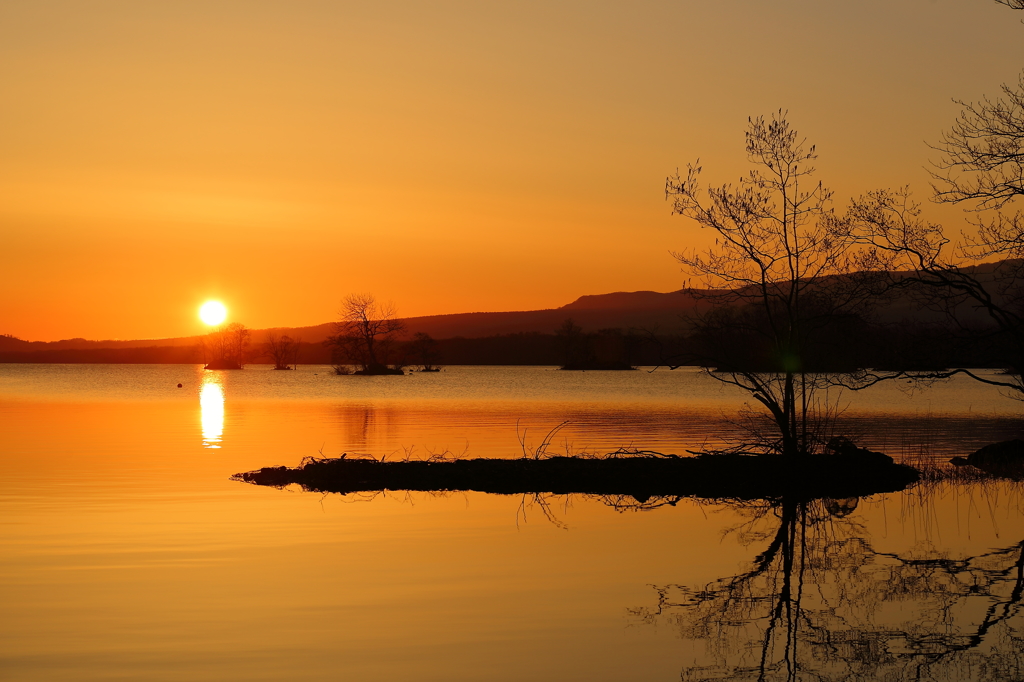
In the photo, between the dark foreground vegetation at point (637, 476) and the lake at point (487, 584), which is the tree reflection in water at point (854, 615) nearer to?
the lake at point (487, 584)

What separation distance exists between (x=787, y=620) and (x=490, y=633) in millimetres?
3663

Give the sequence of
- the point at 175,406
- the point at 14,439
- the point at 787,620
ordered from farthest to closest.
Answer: the point at 175,406, the point at 14,439, the point at 787,620

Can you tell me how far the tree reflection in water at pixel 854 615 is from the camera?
31.9 feet

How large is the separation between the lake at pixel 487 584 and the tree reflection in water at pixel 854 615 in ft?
0.13

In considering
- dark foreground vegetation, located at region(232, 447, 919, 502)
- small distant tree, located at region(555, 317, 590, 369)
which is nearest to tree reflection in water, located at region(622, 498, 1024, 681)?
dark foreground vegetation, located at region(232, 447, 919, 502)

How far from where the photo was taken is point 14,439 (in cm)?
3684

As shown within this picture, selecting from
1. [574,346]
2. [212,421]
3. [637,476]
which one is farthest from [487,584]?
[574,346]

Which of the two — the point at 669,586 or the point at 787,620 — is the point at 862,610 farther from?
the point at 669,586

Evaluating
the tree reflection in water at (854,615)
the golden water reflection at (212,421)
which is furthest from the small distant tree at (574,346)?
the tree reflection in water at (854,615)

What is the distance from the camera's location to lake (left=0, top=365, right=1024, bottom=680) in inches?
388

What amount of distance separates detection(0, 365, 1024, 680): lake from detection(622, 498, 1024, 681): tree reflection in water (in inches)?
1.6

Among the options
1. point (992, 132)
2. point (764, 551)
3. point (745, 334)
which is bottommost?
point (764, 551)

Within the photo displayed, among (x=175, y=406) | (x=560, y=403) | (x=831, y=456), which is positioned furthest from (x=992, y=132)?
(x=175, y=406)

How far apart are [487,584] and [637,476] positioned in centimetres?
1039
